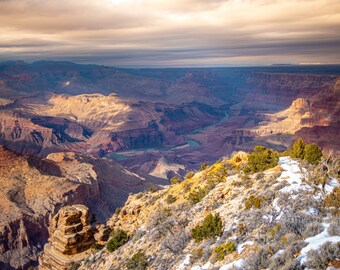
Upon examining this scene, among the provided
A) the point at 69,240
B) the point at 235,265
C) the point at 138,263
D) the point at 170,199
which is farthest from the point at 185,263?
the point at 69,240

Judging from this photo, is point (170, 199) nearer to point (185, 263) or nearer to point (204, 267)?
point (185, 263)

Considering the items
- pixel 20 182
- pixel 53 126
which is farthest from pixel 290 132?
pixel 53 126

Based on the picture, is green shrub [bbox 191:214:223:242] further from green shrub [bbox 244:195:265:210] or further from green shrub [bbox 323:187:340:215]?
green shrub [bbox 323:187:340:215]

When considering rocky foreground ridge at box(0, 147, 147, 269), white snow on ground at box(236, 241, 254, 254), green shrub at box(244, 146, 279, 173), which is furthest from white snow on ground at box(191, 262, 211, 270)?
rocky foreground ridge at box(0, 147, 147, 269)

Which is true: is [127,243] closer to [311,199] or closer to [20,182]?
[311,199]

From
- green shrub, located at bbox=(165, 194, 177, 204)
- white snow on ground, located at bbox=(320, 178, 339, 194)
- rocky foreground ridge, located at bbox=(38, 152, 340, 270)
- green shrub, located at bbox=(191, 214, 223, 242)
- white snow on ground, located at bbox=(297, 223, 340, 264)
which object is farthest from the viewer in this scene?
green shrub, located at bbox=(165, 194, 177, 204)

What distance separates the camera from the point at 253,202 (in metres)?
17.6

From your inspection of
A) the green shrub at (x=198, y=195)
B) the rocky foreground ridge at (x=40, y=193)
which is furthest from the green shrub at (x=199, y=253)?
the rocky foreground ridge at (x=40, y=193)

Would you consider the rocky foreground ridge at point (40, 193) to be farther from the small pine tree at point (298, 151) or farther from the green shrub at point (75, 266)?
the small pine tree at point (298, 151)

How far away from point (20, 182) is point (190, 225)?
171ft

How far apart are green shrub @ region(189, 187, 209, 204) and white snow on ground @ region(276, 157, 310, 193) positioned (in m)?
5.53

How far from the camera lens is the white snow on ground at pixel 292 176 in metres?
17.7

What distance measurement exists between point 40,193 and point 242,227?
5316 centimetres

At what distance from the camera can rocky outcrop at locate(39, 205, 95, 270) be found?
2612cm
